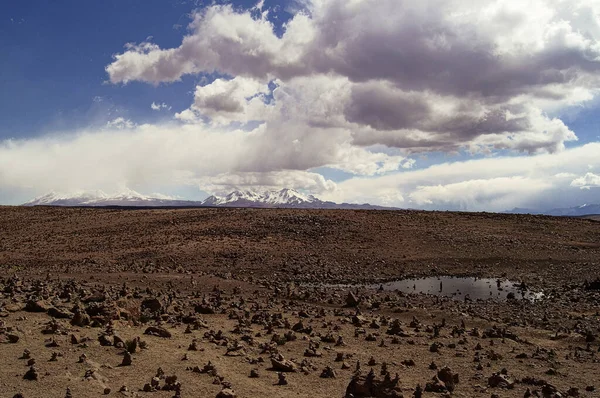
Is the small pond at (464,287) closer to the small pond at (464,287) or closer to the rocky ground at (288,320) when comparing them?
the small pond at (464,287)

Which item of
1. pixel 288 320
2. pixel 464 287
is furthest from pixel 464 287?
pixel 288 320

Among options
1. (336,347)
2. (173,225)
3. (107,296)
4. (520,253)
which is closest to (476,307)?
(336,347)

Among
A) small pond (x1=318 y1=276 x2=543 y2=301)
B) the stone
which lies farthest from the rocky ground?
small pond (x1=318 y1=276 x2=543 y2=301)

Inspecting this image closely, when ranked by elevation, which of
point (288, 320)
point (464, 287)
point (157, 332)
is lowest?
point (464, 287)

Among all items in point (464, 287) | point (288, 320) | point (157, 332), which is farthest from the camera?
point (464, 287)

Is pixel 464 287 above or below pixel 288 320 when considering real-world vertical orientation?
below

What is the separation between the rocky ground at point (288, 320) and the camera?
13.9 meters

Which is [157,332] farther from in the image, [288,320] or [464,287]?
[464,287]

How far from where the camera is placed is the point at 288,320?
72.8ft

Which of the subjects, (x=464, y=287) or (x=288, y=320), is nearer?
(x=288, y=320)

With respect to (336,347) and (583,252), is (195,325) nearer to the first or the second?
(336,347)

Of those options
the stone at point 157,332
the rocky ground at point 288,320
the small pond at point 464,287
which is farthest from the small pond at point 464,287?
the stone at point 157,332

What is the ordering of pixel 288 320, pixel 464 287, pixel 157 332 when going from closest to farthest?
1. pixel 157 332
2. pixel 288 320
3. pixel 464 287

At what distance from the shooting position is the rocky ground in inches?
546
